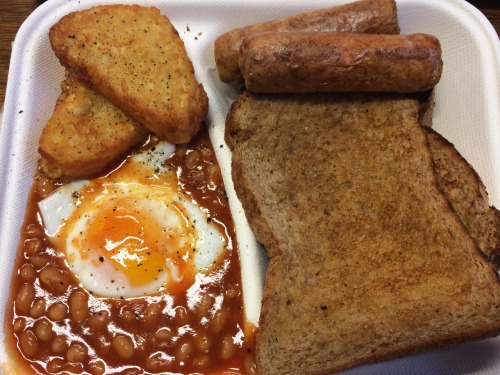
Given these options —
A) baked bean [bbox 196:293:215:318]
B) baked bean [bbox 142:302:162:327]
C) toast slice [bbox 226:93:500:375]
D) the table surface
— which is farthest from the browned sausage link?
the table surface

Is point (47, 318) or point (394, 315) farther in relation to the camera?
point (47, 318)

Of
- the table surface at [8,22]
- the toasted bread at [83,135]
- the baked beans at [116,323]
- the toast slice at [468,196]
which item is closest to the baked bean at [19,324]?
the baked beans at [116,323]

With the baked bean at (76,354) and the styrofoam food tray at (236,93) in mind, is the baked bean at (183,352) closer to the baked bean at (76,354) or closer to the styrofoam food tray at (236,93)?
the styrofoam food tray at (236,93)

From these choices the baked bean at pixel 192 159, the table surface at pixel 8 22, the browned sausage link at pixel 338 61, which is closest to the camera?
the browned sausage link at pixel 338 61

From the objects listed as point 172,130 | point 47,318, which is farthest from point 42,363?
point 172,130

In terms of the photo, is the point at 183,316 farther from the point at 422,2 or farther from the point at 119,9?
the point at 422,2

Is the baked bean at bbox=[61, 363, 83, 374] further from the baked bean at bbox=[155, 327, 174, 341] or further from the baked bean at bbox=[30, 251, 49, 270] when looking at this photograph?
the baked bean at bbox=[30, 251, 49, 270]
